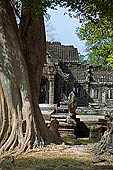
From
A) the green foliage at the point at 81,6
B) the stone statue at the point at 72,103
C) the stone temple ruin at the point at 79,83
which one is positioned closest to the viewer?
the green foliage at the point at 81,6

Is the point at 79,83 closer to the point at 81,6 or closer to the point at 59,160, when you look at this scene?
the point at 81,6

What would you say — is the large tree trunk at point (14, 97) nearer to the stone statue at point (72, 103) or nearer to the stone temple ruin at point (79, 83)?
the stone statue at point (72, 103)

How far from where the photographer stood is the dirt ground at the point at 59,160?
5.30 m

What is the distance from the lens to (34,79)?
8234 millimetres

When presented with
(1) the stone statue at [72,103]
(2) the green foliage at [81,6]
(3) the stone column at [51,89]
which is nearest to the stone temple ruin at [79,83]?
(3) the stone column at [51,89]

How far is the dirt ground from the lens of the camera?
17.4 feet

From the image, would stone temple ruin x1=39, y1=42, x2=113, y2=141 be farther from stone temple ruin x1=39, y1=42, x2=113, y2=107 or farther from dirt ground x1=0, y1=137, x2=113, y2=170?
dirt ground x1=0, y1=137, x2=113, y2=170

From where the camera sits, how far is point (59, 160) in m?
6.05

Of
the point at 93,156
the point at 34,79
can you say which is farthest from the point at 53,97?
the point at 93,156

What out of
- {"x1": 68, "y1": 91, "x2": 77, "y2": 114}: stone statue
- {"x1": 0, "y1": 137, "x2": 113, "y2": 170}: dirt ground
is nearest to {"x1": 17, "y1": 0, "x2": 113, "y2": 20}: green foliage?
{"x1": 0, "y1": 137, "x2": 113, "y2": 170}: dirt ground

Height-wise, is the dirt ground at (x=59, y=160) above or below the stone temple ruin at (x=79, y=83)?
below

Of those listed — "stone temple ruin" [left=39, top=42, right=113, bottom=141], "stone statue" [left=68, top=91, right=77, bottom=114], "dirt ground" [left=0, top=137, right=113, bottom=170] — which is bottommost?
"dirt ground" [left=0, top=137, right=113, bottom=170]

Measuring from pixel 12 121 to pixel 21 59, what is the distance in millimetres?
1654

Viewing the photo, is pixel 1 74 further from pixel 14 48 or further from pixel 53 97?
pixel 53 97
